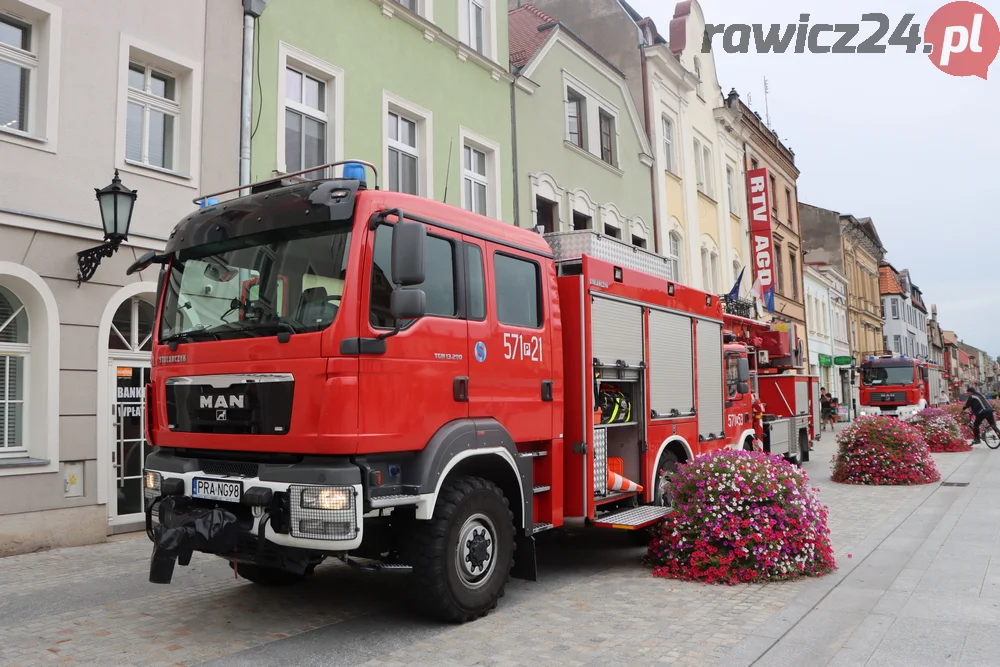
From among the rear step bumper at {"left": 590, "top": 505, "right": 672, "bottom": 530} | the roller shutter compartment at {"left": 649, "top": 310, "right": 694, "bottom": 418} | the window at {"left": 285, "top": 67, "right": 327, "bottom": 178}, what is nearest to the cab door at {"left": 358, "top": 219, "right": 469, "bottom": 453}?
the rear step bumper at {"left": 590, "top": 505, "right": 672, "bottom": 530}

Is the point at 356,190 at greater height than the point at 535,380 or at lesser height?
greater

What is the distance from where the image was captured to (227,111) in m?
10.4

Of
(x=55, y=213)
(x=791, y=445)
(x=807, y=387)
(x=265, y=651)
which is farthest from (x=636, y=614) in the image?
(x=807, y=387)

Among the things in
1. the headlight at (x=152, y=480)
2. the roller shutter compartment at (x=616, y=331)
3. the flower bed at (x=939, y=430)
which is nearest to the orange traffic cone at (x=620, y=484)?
the roller shutter compartment at (x=616, y=331)

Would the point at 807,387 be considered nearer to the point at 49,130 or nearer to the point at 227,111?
the point at 227,111

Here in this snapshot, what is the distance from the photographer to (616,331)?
741cm

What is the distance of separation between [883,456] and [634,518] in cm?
754

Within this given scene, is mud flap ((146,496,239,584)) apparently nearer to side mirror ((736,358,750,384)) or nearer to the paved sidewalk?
the paved sidewalk

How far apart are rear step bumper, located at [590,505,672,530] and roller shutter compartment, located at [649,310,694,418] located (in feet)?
3.24

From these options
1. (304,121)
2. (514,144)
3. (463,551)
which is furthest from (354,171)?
(514,144)

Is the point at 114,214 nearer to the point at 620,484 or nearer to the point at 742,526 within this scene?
the point at 620,484

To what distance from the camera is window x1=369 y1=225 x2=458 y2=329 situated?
16.7 ft

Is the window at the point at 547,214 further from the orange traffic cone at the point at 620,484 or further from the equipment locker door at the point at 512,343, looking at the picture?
the equipment locker door at the point at 512,343

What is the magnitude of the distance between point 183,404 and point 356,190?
1908 millimetres
